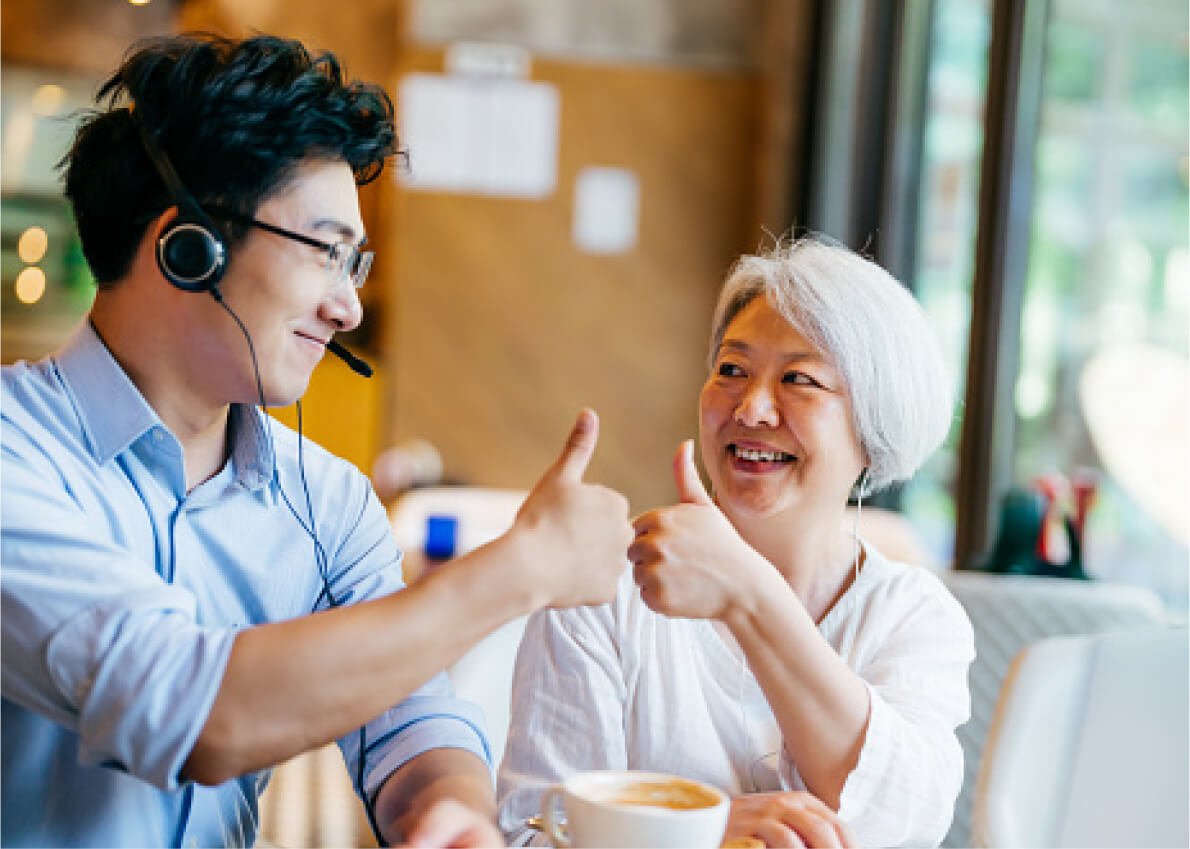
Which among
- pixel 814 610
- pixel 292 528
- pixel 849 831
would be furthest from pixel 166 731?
pixel 814 610

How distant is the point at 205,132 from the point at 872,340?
0.74 meters

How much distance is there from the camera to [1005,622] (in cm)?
202

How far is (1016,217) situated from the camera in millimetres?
3354

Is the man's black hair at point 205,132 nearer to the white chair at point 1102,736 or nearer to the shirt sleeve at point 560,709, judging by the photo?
the shirt sleeve at point 560,709

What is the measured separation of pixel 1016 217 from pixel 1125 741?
A: 77.9 inches

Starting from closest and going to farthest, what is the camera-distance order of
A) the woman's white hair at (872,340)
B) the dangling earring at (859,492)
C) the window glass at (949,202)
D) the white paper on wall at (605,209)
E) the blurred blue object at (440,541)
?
the woman's white hair at (872,340), the dangling earring at (859,492), the blurred blue object at (440,541), the window glass at (949,202), the white paper on wall at (605,209)

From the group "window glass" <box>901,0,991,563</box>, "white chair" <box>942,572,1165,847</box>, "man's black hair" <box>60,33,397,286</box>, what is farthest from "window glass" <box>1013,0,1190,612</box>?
"man's black hair" <box>60,33,397,286</box>

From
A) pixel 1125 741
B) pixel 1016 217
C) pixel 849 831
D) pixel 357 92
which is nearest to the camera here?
pixel 849 831

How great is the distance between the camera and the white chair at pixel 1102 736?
1.61m

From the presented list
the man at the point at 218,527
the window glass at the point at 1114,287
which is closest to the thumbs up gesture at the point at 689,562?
the man at the point at 218,527

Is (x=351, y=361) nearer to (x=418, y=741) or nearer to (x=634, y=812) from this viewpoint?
(x=418, y=741)

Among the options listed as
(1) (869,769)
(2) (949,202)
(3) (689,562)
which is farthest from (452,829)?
(2) (949,202)

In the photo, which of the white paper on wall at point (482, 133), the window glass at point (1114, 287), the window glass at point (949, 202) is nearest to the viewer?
the window glass at point (1114, 287)

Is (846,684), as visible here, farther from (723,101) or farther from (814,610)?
(723,101)
